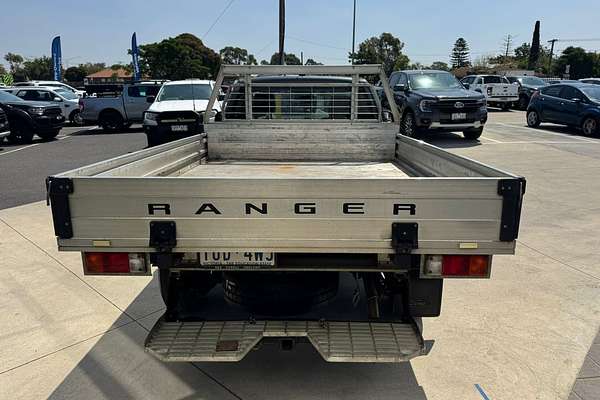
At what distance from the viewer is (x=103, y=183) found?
7.84 ft

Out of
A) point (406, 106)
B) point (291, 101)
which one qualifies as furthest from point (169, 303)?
point (406, 106)

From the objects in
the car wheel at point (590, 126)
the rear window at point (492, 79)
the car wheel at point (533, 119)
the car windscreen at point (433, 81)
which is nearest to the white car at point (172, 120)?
the car windscreen at point (433, 81)

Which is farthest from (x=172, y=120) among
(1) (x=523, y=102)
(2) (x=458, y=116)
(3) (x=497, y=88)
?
(1) (x=523, y=102)

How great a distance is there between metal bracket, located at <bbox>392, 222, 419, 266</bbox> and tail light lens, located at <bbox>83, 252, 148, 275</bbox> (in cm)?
139

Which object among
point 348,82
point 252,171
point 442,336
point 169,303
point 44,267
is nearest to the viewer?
point 169,303

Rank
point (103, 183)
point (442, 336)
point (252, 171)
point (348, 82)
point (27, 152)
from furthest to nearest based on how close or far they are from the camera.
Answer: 1. point (27, 152)
2. point (348, 82)
3. point (252, 171)
4. point (442, 336)
5. point (103, 183)

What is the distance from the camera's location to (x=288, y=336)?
279 cm

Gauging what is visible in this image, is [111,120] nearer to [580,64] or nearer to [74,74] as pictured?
[580,64]

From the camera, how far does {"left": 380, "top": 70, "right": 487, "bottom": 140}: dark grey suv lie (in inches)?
510

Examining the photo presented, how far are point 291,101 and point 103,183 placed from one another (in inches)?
144

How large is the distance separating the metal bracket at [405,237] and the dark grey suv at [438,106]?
36.8ft

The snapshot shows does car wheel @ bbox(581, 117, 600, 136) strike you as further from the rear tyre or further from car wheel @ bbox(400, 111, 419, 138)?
the rear tyre

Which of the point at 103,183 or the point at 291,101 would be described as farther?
the point at 291,101

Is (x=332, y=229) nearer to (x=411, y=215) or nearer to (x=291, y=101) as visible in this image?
(x=411, y=215)
